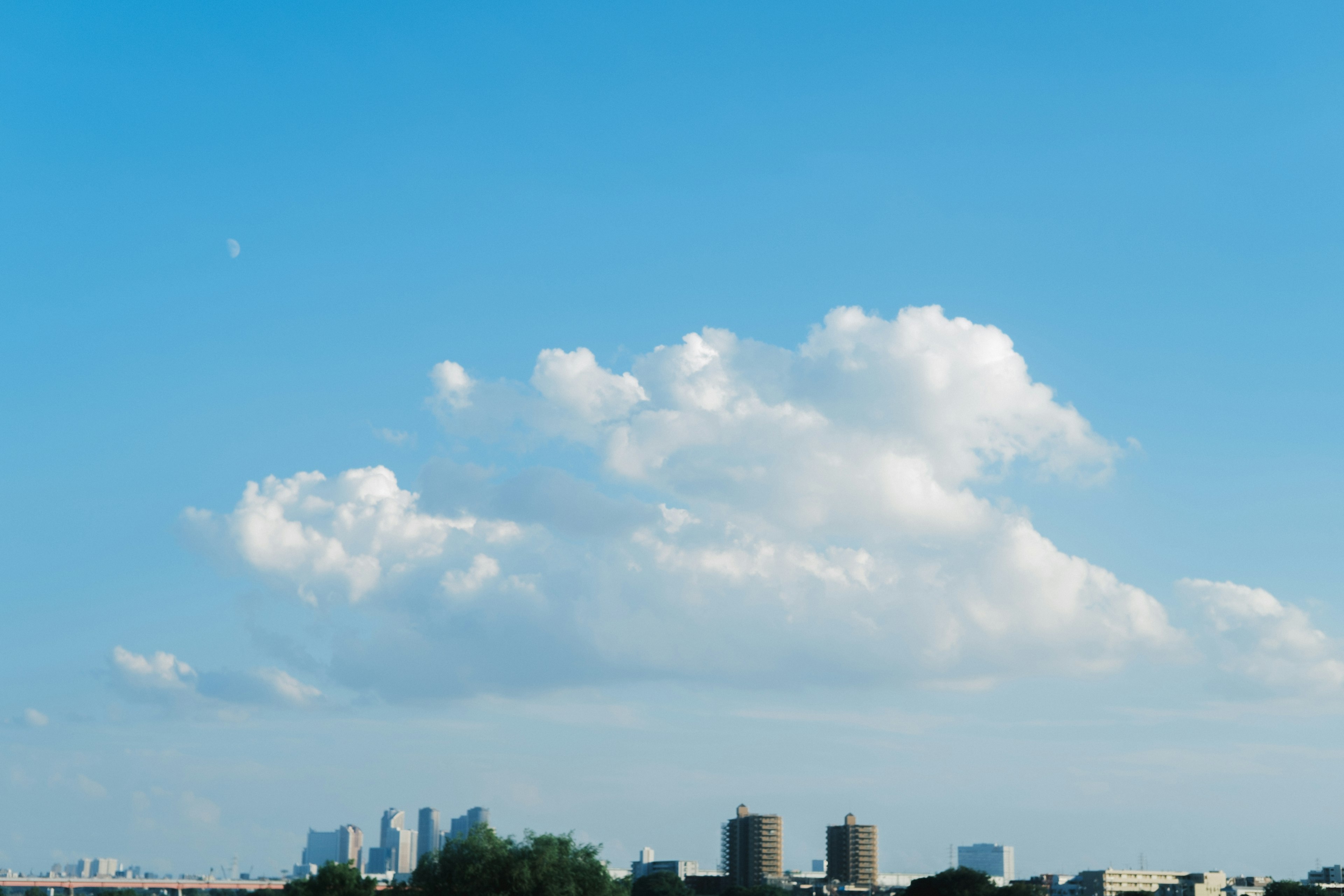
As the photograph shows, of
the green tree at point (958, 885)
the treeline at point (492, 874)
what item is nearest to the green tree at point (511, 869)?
the treeline at point (492, 874)

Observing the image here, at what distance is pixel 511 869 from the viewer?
87.8 metres

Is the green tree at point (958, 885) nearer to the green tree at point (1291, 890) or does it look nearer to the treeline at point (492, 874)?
the green tree at point (1291, 890)

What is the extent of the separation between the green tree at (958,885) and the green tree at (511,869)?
104m

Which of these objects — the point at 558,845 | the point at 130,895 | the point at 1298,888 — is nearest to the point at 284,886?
the point at 558,845

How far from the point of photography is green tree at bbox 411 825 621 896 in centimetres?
8675

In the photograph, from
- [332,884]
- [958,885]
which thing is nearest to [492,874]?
[332,884]

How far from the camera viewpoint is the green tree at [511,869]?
86750 millimetres

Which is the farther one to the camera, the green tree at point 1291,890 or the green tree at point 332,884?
the green tree at point 1291,890

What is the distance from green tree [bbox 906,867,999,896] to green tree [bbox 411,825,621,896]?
104177 millimetres

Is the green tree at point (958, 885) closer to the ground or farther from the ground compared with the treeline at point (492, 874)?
closer to the ground

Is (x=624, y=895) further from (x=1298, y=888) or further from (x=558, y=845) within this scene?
(x=1298, y=888)

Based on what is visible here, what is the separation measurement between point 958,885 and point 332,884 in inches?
4633

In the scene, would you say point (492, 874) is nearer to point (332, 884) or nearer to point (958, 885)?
point (332, 884)

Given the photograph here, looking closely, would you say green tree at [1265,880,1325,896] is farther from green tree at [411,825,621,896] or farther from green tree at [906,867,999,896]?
green tree at [411,825,621,896]
